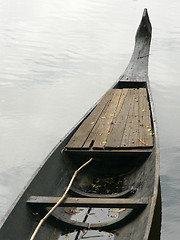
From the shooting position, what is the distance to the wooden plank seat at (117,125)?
16.3 ft

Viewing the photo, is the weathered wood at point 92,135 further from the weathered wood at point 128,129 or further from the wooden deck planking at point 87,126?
the weathered wood at point 128,129

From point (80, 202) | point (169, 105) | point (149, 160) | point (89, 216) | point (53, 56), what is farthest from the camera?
point (53, 56)

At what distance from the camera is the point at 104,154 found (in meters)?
4.93

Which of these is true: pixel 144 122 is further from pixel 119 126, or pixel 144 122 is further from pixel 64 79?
pixel 64 79

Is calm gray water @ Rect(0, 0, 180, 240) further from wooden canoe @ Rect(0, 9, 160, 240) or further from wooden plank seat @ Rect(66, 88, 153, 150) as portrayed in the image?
wooden plank seat @ Rect(66, 88, 153, 150)

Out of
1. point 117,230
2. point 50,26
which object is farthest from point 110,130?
point 50,26

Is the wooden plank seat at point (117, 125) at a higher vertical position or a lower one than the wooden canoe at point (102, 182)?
higher

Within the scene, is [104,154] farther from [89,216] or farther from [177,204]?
[177,204]

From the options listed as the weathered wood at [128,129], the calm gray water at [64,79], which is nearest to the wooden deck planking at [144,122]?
the weathered wood at [128,129]

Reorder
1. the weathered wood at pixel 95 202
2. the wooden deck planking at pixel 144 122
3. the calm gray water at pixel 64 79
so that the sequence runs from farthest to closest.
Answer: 1. the calm gray water at pixel 64 79
2. the wooden deck planking at pixel 144 122
3. the weathered wood at pixel 95 202

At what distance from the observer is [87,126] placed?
18.3ft

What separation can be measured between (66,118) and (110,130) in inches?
114

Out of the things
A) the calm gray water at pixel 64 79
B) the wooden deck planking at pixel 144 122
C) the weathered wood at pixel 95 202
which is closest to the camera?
the weathered wood at pixel 95 202

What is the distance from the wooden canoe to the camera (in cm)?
358
